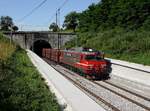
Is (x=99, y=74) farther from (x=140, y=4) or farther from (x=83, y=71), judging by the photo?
(x=140, y=4)

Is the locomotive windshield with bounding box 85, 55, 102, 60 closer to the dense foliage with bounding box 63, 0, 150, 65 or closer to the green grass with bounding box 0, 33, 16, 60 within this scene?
the dense foliage with bounding box 63, 0, 150, 65

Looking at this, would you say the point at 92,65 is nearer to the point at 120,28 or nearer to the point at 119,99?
the point at 119,99

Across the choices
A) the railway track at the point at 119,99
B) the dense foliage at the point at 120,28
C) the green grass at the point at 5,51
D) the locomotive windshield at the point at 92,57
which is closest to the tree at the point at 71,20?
the dense foliage at the point at 120,28

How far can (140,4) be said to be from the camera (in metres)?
52.2

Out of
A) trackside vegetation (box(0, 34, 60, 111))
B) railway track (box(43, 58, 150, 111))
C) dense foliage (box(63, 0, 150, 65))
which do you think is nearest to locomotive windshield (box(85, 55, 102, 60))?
railway track (box(43, 58, 150, 111))

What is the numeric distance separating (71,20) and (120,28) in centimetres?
6136

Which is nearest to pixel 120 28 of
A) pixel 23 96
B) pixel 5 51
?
pixel 5 51

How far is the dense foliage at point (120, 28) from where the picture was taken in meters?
38.3

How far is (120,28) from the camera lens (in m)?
54.0

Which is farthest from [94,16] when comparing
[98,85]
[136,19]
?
[98,85]

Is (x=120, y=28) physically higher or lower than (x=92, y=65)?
higher

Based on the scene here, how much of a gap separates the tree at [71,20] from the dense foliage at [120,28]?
3456 cm

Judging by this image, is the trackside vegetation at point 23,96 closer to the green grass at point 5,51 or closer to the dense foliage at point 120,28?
the green grass at point 5,51

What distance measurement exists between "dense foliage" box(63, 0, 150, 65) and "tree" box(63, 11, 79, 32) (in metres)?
34.6
